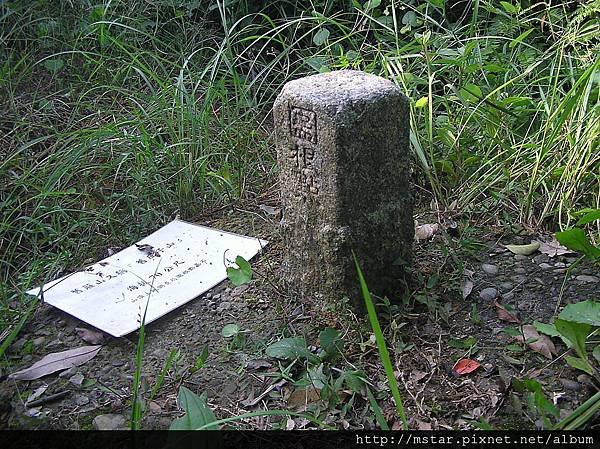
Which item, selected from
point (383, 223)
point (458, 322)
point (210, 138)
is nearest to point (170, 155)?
point (210, 138)

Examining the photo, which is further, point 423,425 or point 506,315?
point 506,315

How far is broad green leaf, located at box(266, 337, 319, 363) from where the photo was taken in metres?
1.70

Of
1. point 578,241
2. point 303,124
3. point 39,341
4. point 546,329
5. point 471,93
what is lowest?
point 39,341

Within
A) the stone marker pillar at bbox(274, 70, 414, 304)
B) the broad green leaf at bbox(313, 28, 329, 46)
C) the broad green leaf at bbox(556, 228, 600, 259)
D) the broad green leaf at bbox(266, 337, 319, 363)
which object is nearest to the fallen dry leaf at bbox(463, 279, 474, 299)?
the stone marker pillar at bbox(274, 70, 414, 304)

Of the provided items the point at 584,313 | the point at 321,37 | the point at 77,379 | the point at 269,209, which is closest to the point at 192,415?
the point at 77,379

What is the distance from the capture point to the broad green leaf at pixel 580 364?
1.57 m

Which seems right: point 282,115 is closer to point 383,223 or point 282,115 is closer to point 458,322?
point 383,223

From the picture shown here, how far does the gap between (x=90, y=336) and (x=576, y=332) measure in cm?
127

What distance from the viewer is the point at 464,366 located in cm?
168

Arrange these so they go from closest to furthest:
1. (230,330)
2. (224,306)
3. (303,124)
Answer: (303,124)
(230,330)
(224,306)

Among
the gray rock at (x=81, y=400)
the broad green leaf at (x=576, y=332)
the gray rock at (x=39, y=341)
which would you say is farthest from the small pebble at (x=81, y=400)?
the broad green leaf at (x=576, y=332)

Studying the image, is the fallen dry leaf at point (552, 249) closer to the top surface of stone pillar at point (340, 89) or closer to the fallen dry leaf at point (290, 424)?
the top surface of stone pillar at point (340, 89)

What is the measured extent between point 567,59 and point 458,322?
4.15 feet

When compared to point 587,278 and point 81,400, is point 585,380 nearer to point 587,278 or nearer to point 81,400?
point 587,278
